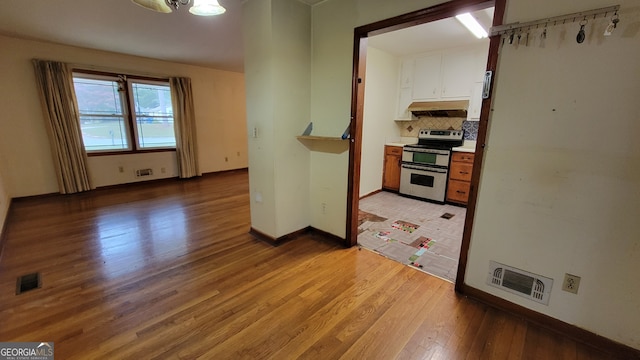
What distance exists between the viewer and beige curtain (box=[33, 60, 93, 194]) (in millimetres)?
4008

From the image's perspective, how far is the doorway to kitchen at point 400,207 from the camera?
73.9 inches

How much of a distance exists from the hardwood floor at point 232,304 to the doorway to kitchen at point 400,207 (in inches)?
11.9

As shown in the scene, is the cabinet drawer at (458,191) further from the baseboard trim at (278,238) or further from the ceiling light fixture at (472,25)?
the baseboard trim at (278,238)

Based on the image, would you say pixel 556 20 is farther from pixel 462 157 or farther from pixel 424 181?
pixel 424 181

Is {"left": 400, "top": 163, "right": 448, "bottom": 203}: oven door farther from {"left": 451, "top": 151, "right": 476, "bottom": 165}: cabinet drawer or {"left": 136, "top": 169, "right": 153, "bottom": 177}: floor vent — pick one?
{"left": 136, "top": 169, "right": 153, "bottom": 177}: floor vent

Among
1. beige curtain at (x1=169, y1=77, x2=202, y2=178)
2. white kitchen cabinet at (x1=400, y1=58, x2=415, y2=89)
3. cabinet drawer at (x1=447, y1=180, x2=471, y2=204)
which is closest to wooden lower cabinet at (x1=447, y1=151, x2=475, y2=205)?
cabinet drawer at (x1=447, y1=180, x2=471, y2=204)

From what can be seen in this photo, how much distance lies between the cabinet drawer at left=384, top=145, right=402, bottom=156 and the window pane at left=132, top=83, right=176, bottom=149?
449 cm

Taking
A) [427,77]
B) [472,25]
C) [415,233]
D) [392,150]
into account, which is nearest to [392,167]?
[392,150]

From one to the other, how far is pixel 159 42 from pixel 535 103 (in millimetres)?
4644

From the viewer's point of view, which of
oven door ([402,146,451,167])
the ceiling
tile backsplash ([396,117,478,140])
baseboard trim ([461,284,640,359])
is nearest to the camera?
baseboard trim ([461,284,640,359])

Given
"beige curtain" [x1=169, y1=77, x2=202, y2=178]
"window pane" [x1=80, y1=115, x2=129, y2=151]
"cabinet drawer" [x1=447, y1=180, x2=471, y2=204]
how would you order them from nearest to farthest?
1. "cabinet drawer" [x1=447, y1=180, x2=471, y2=204]
2. "window pane" [x1=80, y1=115, x2=129, y2=151]
3. "beige curtain" [x1=169, y1=77, x2=202, y2=178]

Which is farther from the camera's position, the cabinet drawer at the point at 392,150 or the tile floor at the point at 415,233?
the cabinet drawer at the point at 392,150

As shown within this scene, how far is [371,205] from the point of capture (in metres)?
4.19

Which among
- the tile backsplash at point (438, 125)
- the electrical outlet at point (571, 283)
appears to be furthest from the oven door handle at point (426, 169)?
the electrical outlet at point (571, 283)
